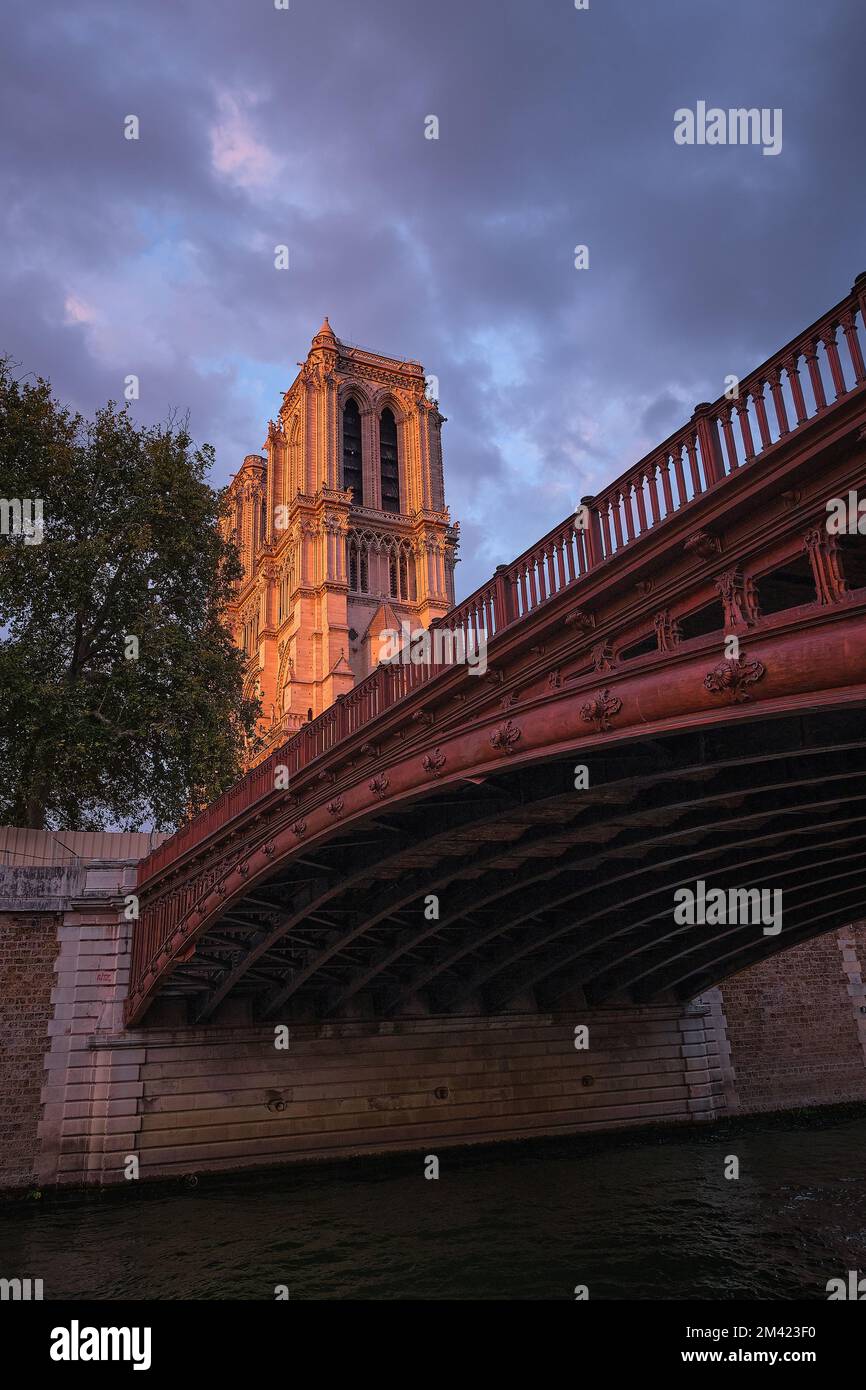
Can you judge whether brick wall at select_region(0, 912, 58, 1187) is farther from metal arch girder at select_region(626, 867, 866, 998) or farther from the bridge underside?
metal arch girder at select_region(626, 867, 866, 998)

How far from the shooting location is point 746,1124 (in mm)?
26188

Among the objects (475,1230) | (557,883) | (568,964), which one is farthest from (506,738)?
(568,964)

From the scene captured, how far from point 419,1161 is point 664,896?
8.63 m

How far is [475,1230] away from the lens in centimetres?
1518

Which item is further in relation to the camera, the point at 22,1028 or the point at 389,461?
the point at 389,461

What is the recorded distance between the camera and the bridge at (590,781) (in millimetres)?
7227

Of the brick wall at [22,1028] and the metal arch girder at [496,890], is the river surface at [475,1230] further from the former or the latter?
the metal arch girder at [496,890]

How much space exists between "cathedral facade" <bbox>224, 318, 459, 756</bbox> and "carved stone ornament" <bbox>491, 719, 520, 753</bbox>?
46.8 m

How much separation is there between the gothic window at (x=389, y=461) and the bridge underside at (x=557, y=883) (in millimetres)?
49101

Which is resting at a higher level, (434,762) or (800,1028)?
(434,762)

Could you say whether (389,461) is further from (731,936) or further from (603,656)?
(603,656)

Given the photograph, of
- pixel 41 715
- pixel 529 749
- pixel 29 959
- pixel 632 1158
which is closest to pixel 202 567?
pixel 41 715

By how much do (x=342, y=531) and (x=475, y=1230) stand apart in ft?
172
